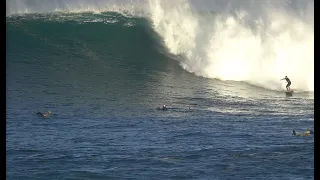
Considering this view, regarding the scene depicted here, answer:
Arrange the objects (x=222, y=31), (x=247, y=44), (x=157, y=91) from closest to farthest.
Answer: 1. (x=157, y=91)
2. (x=247, y=44)
3. (x=222, y=31)

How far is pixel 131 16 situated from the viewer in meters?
26.4

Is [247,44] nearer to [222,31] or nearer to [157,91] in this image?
[222,31]

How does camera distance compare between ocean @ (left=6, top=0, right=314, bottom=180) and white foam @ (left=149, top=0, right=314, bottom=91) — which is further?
white foam @ (left=149, top=0, right=314, bottom=91)

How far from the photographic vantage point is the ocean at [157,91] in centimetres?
1156

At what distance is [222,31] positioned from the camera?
83.3 ft

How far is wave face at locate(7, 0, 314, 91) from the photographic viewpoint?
23766 mm

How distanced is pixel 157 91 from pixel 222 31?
6.37 m

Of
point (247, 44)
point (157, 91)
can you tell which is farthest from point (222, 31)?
point (157, 91)

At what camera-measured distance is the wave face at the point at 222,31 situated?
78.0ft

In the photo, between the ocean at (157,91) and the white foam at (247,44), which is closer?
the ocean at (157,91)

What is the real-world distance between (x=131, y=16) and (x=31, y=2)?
4.44 meters

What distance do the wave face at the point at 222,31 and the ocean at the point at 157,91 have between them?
0.04 metres

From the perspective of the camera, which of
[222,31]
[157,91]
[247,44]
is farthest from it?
[222,31]

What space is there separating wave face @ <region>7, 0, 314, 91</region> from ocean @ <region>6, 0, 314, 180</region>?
0.14 ft
